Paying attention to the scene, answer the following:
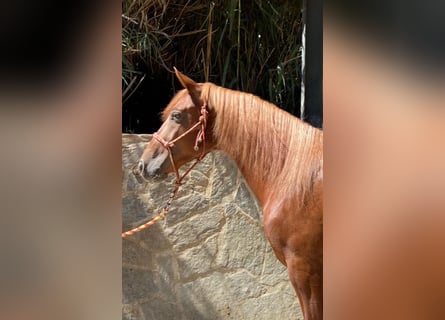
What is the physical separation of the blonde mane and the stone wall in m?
0.32

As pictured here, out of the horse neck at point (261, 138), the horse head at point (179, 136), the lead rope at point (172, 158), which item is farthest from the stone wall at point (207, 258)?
the horse neck at point (261, 138)

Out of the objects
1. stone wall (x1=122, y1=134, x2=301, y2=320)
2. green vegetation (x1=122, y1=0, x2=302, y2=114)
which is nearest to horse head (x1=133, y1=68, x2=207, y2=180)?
stone wall (x1=122, y1=134, x2=301, y2=320)

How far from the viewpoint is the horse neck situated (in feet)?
6.03

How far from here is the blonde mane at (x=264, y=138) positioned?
71.9 inches

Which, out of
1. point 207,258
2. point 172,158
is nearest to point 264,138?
point 172,158

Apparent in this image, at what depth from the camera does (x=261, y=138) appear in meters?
1.88

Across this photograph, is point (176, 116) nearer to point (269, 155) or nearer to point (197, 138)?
point (197, 138)

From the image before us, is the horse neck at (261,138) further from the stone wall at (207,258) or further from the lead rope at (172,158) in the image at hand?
the stone wall at (207,258)

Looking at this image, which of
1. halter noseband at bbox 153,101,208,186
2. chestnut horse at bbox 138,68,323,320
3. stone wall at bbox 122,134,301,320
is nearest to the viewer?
chestnut horse at bbox 138,68,323,320

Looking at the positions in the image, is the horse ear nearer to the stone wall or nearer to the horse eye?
the horse eye

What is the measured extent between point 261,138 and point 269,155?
0.06 m
